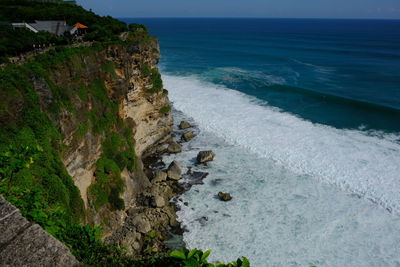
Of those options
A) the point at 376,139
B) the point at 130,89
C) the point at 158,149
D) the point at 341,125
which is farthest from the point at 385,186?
the point at 130,89

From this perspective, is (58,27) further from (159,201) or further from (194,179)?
(159,201)

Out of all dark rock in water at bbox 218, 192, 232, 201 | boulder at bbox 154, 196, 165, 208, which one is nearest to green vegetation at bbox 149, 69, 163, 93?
boulder at bbox 154, 196, 165, 208

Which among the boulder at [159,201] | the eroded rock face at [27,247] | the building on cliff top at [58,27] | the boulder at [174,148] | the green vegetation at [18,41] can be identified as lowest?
the boulder at [159,201]

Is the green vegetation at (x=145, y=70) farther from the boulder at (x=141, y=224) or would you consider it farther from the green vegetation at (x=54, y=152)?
the boulder at (x=141, y=224)

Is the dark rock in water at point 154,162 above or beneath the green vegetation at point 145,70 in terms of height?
beneath

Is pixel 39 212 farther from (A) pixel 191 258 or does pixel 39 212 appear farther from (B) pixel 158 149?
(B) pixel 158 149

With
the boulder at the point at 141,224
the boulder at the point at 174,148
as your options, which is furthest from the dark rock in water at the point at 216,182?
the boulder at the point at 141,224

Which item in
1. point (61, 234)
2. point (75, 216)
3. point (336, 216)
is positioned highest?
point (61, 234)
